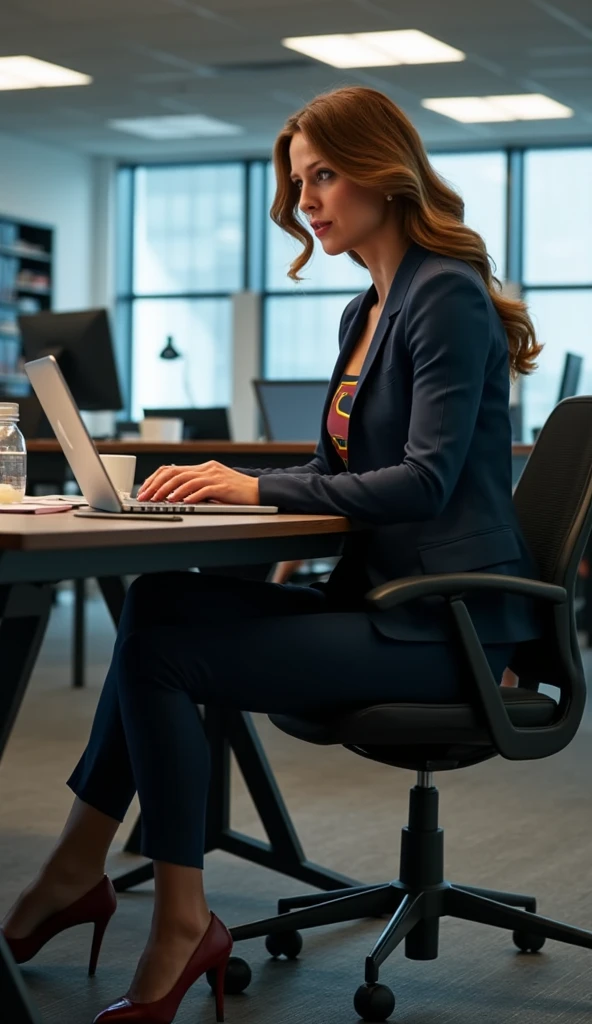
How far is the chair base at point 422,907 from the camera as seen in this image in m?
2.01

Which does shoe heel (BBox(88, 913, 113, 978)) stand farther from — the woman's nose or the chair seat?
the woman's nose

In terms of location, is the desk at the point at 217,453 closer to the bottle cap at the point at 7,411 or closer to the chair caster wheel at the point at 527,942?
the bottle cap at the point at 7,411

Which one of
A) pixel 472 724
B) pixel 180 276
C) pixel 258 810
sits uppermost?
pixel 180 276

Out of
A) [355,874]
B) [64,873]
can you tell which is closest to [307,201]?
[64,873]

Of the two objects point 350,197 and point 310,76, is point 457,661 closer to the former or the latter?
point 350,197

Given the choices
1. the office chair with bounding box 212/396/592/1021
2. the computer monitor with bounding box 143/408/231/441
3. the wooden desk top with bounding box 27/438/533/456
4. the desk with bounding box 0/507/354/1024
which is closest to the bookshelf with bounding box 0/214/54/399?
the computer monitor with bounding box 143/408/231/441

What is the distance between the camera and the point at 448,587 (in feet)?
5.86

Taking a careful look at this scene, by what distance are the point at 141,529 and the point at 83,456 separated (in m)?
0.30

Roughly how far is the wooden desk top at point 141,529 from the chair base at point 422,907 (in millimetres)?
526

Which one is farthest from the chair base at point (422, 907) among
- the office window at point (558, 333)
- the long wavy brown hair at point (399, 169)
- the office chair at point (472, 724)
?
the office window at point (558, 333)

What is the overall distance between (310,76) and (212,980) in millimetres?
7591

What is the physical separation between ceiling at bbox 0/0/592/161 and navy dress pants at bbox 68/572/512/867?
503 centimetres

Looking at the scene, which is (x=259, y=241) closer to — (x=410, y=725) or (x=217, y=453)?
(x=217, y=453)

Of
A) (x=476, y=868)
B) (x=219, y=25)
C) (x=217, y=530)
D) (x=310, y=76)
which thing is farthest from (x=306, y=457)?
(x=310, y=76)
